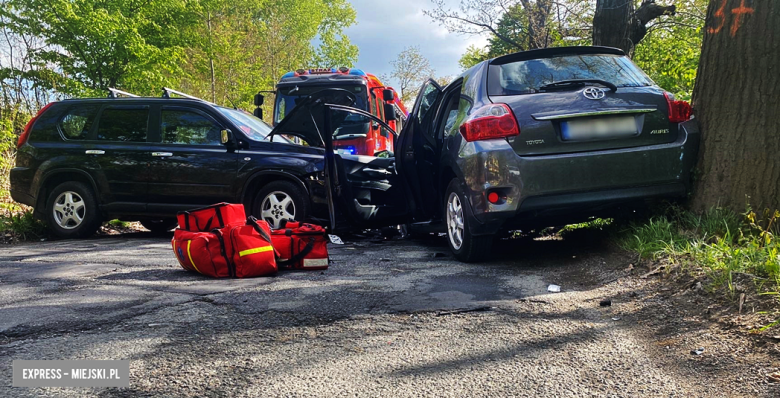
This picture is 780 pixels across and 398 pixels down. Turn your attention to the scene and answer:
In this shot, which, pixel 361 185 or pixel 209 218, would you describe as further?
pixel 361 185

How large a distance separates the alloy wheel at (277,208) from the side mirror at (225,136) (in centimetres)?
95

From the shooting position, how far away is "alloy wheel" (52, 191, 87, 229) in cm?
764

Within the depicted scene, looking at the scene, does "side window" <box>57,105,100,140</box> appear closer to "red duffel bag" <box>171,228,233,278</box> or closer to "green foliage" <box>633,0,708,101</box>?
"red duffel bag" <box>171,228,233,278</box>

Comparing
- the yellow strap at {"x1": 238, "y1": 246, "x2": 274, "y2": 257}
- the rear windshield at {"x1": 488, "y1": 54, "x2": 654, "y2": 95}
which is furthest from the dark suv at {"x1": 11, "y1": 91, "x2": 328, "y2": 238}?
the rear windshield at {"x1": 488, "y1": 54, "x2": 654, "y2": 95}

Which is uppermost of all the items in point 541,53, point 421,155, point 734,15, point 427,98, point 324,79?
point 324,79

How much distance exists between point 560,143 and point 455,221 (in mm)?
1245

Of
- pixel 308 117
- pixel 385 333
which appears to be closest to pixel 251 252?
pixel 385 333

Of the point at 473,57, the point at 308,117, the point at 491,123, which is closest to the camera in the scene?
the point at 491,123

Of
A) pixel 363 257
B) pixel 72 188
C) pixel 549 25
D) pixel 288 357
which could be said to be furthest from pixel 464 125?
pixel 549 25

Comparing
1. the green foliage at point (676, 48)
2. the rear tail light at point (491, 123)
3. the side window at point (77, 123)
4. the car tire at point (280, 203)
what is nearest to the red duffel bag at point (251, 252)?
the rear tail light at point (491, 123)

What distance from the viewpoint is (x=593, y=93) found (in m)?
4.40

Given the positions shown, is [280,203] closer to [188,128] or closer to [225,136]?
[225,136]

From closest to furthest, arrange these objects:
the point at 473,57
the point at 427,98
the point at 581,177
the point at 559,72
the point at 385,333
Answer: the point at 385,333
the point at 581,177
the point at 559,72
the point at 427,98
the point at 473,57

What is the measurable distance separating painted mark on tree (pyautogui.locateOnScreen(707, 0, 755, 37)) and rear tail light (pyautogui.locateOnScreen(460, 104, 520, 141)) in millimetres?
1749
